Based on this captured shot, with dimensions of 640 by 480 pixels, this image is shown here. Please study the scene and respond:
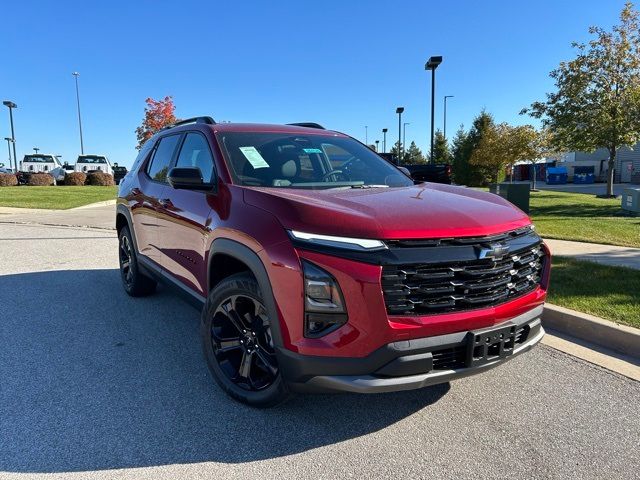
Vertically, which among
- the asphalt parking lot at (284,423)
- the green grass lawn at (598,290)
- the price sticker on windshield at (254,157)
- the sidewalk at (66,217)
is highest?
the price sticker on windshield at (254,157)

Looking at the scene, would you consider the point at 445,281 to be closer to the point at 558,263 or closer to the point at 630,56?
the point at 558,263

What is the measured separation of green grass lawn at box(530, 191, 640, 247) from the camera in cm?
898

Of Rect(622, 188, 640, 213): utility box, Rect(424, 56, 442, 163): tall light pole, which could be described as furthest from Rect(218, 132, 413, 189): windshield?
Rect(424, 56, 442, 163): tall light pole

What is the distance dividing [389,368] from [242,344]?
1089 millimetres

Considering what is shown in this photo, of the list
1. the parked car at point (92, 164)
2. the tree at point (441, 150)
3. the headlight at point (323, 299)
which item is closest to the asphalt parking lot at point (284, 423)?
the headlight at point (323, 299)

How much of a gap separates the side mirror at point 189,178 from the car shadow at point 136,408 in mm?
1408

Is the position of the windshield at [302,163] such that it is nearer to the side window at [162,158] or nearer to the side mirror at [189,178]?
the side mirror at [189,178]

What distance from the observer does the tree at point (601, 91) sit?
715 inches

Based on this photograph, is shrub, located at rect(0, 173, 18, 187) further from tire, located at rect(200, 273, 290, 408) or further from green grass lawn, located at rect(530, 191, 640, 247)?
tire, located at rect(200, 273, 290, 408)

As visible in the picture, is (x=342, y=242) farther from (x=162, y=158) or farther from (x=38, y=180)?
(x=38, y=180)

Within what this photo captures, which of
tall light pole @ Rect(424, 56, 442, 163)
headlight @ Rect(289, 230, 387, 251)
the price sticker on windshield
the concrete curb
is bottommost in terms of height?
the concrete curb

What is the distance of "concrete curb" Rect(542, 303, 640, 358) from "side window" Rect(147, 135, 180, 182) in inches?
153

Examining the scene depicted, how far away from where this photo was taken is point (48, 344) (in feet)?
13.8

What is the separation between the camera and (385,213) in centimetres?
264
